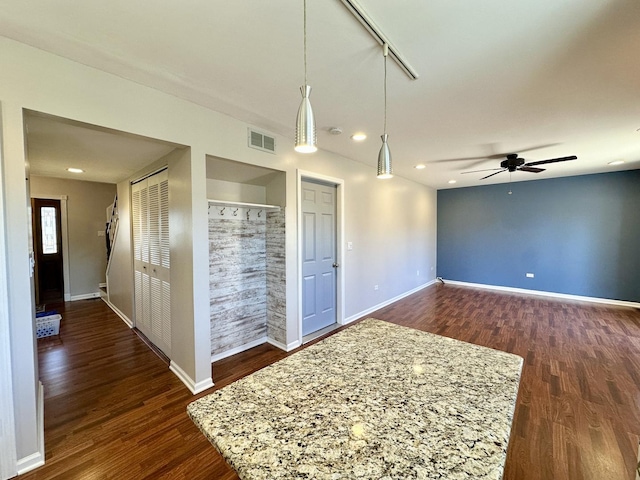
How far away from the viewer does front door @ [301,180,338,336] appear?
11.5 ft

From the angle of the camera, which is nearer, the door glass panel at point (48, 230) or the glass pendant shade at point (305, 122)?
the glass pendant shade at point (305, 122)

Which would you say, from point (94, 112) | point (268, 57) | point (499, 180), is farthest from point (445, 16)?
point (499, 180)

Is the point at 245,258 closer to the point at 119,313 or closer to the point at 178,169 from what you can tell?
the point at 178,169

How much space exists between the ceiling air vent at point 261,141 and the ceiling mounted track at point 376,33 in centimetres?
152

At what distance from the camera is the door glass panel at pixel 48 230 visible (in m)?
5.24

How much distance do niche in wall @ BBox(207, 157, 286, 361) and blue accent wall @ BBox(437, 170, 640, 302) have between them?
5557 mm

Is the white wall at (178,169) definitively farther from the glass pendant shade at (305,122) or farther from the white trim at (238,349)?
the glass pendant shade at (305,122)

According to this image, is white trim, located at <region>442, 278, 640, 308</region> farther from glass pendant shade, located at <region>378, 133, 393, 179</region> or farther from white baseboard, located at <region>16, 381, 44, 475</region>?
white baseboard, located at <region>16, 381, 44, 475</region>

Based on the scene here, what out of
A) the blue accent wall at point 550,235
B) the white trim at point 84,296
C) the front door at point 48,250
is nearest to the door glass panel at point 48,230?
the front door at point 48,250

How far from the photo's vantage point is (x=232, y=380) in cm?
259

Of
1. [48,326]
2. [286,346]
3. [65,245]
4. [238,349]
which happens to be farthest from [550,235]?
[65,245]

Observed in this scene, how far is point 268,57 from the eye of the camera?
1.66 meters

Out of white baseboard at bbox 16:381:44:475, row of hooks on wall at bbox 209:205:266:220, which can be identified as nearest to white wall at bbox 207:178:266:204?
row of hooks on wall at bbox 209:205:266:220

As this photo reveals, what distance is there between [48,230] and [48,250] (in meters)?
0.41
